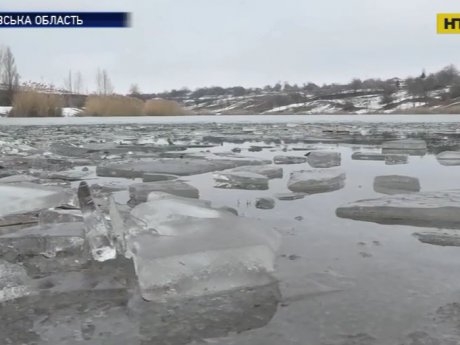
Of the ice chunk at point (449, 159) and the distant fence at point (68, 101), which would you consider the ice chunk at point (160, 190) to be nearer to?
the ice chunk at point (449, 159)

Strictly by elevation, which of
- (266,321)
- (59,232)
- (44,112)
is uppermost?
(44,112)

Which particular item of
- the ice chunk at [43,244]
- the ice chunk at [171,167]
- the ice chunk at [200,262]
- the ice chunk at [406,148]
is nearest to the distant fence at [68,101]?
the ice chunk at [406,148]

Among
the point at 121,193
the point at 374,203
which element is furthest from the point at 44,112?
the point at 374,203

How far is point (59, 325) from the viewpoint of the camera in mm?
1231

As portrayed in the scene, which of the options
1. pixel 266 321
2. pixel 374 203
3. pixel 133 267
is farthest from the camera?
pixel 374 203

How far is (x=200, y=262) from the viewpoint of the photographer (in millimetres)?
1485

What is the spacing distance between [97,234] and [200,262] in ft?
1.75

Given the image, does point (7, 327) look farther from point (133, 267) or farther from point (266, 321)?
point (266, 321)

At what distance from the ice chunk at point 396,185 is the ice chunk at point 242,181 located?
2.68 feet

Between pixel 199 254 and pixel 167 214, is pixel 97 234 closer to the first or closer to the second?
pixel 167 214

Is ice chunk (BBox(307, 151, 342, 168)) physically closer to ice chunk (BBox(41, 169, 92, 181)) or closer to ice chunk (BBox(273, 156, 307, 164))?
ice chunk (BBox(273, 156, 307, 164))

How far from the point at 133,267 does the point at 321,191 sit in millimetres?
1830

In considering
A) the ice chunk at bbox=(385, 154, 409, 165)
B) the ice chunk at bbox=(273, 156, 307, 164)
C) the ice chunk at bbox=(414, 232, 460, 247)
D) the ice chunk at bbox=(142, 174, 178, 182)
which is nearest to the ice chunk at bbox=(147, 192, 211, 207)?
the ice chunk at bbox=(414, 232, 460, 247)

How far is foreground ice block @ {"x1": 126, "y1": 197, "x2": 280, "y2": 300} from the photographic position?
1426mm
